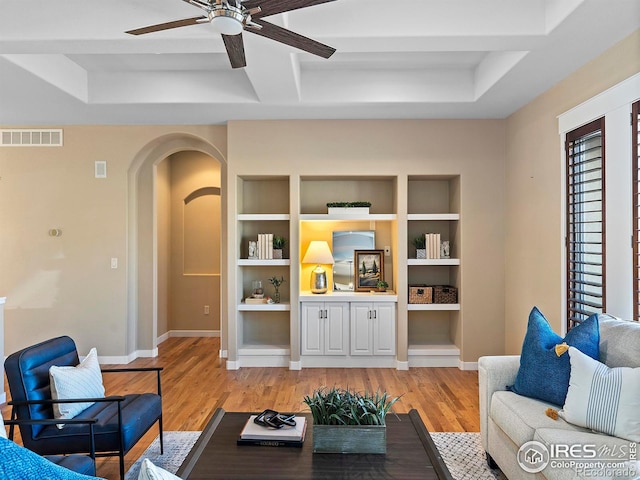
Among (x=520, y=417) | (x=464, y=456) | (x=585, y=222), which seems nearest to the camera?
(x=520, y=417)

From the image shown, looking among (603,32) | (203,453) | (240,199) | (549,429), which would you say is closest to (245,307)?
(240,199)

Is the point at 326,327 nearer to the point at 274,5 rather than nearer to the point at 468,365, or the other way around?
the point at 468,365

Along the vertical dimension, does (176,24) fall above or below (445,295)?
above

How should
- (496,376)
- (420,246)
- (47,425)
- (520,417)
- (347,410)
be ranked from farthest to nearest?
(420,246), (496,376), (47,425), (520,417), (347,410)

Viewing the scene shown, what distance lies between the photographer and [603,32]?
2908 mm

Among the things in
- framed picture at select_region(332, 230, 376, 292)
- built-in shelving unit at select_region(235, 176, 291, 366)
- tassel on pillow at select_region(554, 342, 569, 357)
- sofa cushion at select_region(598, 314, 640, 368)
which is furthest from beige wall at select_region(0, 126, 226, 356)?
sofa cushion at select_region(598, 314, 640, 368)

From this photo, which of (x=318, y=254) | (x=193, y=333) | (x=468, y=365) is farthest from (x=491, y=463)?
(x=193, y=333)

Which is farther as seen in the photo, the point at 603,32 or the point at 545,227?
the point at 545,227

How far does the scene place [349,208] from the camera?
5.20 m

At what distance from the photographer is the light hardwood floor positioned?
3719 mm

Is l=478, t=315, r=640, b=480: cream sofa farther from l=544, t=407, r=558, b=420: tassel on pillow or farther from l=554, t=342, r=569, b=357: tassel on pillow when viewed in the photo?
l=554, t=342, r=569, b=357: tassel on pillow

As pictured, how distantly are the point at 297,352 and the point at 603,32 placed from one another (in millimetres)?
3981

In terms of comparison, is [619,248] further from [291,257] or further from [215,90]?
[215,90]

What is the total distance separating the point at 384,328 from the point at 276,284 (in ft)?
4.44
